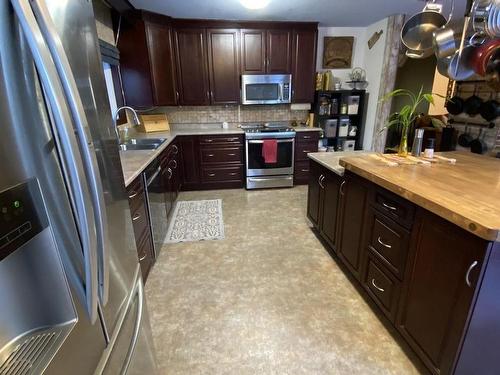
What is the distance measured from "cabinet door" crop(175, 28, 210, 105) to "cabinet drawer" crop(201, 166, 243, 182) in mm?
1002

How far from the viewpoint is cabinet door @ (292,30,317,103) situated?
3870 millimetres

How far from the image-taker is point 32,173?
56cm

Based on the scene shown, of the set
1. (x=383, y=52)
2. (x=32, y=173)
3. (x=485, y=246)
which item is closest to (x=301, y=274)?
(x=485, y=246)

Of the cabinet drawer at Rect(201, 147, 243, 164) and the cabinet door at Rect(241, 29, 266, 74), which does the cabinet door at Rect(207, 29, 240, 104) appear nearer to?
the cabinet door at Rect(241, 29, 266, 74)

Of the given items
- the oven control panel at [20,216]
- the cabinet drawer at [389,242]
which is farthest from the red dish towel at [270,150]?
the oven control panel at [20,216]

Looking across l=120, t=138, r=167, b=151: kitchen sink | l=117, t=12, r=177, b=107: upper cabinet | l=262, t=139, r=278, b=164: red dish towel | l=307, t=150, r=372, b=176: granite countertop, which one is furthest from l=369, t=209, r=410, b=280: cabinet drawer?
l=117, t=12, r=177, b=107: upper cabinet

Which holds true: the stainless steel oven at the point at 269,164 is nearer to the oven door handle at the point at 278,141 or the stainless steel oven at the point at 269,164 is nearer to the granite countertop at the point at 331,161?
the oven door handle at the point at 278,141

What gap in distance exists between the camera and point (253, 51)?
3.84 m

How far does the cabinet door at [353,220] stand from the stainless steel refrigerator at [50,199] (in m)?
1.54

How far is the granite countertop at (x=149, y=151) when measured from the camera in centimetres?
189

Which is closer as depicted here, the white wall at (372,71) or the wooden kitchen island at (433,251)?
the wooden kitchen island at (433,251)

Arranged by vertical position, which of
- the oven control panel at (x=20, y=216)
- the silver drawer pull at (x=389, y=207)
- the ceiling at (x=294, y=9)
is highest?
the ceiling at (x=294, y=9)

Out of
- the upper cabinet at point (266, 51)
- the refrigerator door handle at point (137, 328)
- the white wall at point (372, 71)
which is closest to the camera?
the refrigerator door handle at point (137, 328)

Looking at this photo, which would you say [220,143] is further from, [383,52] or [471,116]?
[471,116]
